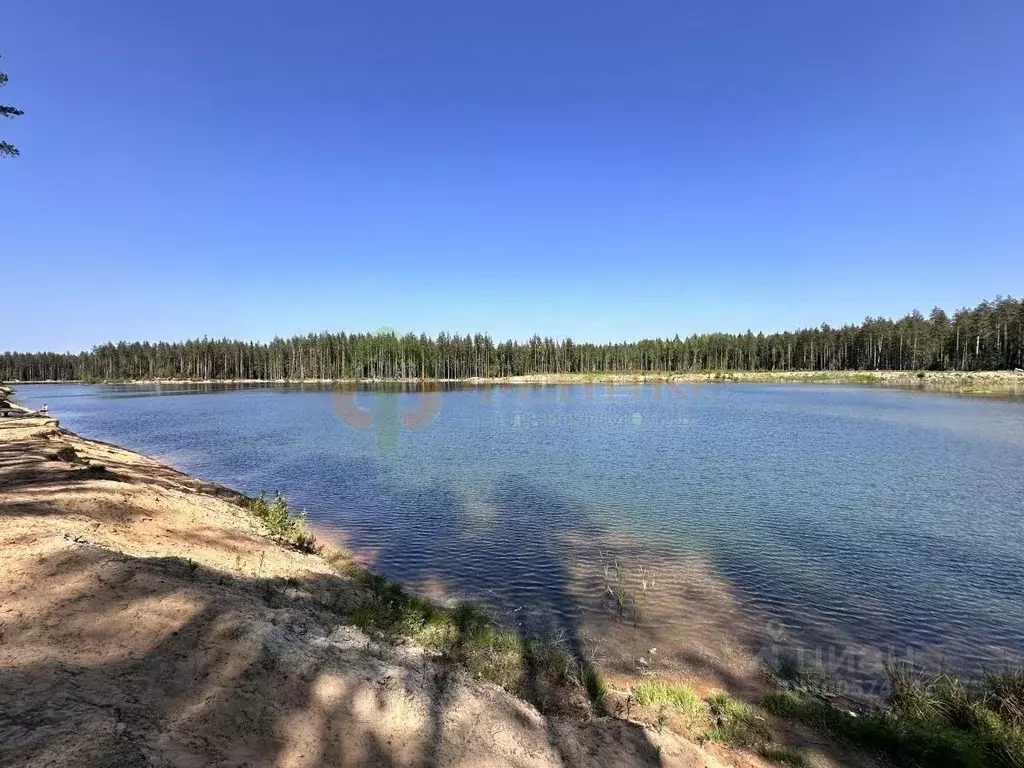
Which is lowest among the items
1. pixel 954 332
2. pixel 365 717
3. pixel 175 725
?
pixel 365 717

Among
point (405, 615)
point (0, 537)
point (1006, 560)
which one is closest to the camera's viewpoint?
point (0, 537)

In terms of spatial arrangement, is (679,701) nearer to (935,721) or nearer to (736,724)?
(736,724)

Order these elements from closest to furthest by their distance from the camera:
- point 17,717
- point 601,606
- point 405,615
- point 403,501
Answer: point 17,717 < point 405,615 < point 601,606 < point 403,501

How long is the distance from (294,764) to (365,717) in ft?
3.60

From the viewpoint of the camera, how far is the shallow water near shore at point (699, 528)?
12758 millimetres

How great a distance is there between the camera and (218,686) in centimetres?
636

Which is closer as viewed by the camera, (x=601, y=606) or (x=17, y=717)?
(x=17, y=717)

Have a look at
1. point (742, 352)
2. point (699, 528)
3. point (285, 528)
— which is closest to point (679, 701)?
point (699, 528)

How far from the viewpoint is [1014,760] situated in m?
7.29

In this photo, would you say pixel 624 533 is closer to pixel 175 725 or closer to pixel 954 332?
pixel 175 725

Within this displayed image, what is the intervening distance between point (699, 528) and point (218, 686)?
18227 millimetres

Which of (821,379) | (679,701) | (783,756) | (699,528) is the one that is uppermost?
(821,379)

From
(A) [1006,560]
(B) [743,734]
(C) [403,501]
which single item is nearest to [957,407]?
(A) [1006,560]

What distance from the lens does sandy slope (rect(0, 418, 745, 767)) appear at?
17.4 feet
